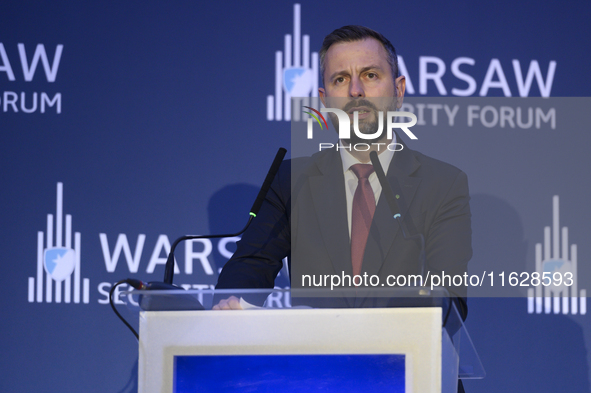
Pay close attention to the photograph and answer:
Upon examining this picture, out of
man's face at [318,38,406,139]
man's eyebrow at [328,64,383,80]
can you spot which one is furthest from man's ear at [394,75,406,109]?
man's eyebrow at [328,64,383,80]

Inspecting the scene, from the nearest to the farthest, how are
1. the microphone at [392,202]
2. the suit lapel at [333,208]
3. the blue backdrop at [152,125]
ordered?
the microphone at [392,202]
the suit lapel at [333,208]
the blue backdrop at [152,125]

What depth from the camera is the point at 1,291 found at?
227 cm

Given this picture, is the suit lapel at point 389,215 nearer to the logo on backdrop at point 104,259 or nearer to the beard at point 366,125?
the beard at point 366,125

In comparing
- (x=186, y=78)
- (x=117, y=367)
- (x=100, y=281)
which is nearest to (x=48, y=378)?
(x=117, y=367)

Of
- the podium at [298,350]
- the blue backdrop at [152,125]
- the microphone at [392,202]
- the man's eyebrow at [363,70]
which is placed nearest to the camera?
the podium at [298,350]

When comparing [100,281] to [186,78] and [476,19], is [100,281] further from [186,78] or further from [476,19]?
[476,19]

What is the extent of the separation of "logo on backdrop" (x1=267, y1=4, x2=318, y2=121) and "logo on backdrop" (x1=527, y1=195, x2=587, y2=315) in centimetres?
108

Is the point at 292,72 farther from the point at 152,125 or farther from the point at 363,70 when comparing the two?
the point at 363,70

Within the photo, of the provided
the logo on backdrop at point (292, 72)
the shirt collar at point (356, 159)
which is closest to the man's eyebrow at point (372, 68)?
the shirt collar at point (356, 159)

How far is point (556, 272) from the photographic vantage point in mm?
1766

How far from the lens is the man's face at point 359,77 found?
4.64ft

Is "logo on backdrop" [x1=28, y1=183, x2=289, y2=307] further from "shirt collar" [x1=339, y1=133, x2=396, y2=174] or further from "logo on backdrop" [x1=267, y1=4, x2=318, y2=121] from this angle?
"shirt collar" [x1=339, y1=133, x2=396, y2=174]

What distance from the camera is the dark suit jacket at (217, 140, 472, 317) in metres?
1.21

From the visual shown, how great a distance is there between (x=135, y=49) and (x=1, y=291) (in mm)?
1152
